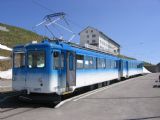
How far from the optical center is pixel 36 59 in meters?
15.4

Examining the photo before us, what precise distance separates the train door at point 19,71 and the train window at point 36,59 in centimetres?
42

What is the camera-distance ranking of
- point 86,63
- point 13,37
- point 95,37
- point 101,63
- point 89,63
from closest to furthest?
point 86,63 → point 89,63 → point 101,63 → point 13,37 → point 95,37

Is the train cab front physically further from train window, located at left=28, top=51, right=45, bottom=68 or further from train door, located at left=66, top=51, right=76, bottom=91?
train door, located at left=66, top=51, right=76, bottom=91

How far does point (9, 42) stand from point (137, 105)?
44.3 m

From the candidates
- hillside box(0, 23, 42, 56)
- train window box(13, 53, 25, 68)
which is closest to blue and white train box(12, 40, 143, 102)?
train window box(13, 53, 25, 68)

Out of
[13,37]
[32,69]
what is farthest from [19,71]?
[13,37]

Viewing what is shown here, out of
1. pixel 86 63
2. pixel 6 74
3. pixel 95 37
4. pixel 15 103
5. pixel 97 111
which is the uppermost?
pixel 95 37

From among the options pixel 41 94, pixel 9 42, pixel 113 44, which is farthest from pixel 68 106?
pixel 113 44

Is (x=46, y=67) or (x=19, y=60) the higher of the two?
(x=19, y=60)

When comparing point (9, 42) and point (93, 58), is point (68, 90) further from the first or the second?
point (9, 42)

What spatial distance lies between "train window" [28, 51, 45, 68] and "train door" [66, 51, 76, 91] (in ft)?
5.77

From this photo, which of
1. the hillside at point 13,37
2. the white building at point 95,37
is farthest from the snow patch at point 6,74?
the white building at point 95,37

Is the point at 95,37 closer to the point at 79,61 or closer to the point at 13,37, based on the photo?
the point at 13,37

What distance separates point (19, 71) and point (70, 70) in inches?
111
